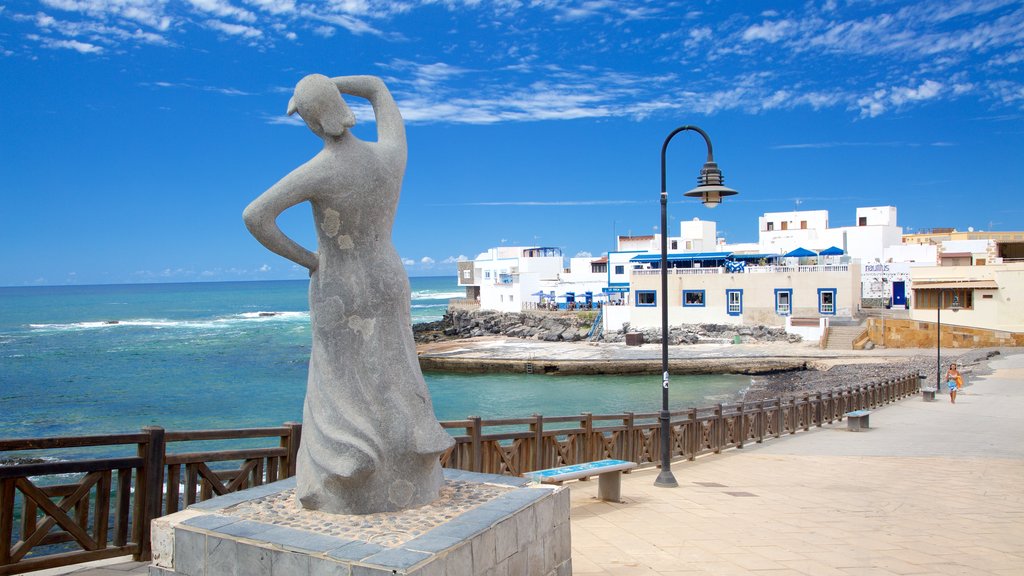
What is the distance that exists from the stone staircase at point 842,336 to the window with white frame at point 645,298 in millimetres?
10943

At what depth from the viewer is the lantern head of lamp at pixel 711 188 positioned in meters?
10.4

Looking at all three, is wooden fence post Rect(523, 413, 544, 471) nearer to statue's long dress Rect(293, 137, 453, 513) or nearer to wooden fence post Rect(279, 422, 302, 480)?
wooden fence post Rect(279, 422, 302, 480)

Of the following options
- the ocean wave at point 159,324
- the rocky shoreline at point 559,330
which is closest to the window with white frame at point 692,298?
the rocky shoreline at point 559,330

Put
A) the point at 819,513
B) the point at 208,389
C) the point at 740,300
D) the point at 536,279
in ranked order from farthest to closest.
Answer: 1. the point at 536,279
2. the point at 740,300
3. the point at 208,389
4. the point at 819,513

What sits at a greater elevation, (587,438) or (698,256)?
(698,256)

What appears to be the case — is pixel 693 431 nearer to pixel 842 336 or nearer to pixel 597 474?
pixel 597 474

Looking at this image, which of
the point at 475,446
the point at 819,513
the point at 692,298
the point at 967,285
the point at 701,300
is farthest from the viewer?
the point at 692,298

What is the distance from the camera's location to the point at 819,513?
27.2 feet

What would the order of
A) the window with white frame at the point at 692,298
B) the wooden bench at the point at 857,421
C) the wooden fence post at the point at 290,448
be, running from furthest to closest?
the window with white frame at the point at 692,298 < the wooden bench at the point at 857,421 < the wooden fence post at the point at 290,448

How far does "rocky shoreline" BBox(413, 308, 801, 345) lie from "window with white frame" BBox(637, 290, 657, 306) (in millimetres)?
1787

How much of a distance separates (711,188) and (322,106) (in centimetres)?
640

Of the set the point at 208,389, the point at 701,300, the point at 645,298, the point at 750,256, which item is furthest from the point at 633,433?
the point at 750,256

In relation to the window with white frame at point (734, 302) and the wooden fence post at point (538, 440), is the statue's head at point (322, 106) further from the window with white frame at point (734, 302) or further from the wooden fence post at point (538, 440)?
the window with white frame at point (734, 302)

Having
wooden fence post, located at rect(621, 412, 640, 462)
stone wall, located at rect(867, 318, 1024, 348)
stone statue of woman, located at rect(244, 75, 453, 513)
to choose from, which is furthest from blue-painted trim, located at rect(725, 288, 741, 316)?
stone statue of woman, located at rect(244, 75, 453, 513)
